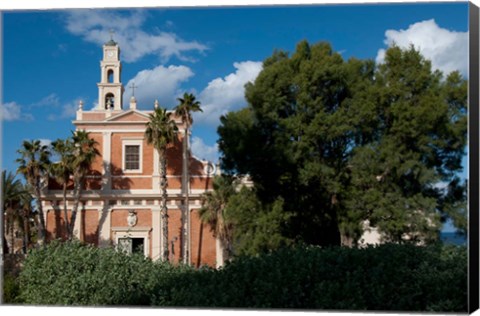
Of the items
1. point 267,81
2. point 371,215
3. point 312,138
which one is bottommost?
point 371,215

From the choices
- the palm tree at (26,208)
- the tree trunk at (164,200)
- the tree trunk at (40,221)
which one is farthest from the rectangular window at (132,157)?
A: the palm tree at (26,208)

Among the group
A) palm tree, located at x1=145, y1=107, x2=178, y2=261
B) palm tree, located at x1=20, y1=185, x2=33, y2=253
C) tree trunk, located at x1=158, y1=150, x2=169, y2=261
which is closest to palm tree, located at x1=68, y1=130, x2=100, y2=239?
palm tree, located at x1=20, y1=185, x2=33, y2=253

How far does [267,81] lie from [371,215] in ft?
8.20

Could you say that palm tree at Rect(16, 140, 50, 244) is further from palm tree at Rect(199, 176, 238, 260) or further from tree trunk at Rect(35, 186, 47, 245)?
palm tree at Rect(199, 176, 238, 260)

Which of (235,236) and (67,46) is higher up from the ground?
(67,46)

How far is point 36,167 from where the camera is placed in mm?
14172

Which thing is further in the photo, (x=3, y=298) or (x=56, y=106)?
(x=56, y=106)

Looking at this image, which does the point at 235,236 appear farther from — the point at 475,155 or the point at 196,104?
the point at 475,155

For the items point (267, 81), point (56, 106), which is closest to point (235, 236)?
Result: point (267, 81)

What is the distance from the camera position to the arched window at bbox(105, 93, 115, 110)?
44.4 feet

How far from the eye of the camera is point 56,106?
12.0 meters

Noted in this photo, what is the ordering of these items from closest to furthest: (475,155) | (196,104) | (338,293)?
(475,155)
(338,293)
(196,104)

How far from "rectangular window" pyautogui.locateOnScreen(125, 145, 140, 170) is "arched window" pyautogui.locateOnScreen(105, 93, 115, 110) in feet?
2.67

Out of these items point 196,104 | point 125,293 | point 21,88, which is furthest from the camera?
point 196,104
